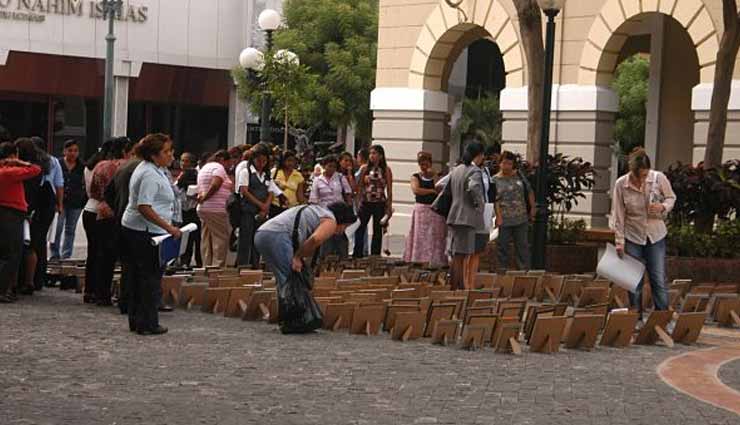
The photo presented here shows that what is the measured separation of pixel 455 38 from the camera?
99.3 ft

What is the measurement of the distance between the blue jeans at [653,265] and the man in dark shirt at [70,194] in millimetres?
7765

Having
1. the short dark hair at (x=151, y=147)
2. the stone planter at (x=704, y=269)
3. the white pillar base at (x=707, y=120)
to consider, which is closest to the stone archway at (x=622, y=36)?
the white pillar base at (x=707, y=120)

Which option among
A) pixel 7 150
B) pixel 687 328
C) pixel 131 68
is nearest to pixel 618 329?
pixel 687 328

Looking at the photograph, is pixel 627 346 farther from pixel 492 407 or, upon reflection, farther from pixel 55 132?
pixel 55 132

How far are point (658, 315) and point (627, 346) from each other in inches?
20.8

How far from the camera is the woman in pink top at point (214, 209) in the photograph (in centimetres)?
1994

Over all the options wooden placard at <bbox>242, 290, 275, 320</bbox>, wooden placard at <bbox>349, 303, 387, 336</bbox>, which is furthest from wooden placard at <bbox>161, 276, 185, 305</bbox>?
wooden placard at <bbox>349, 303, 387, 336</bbox>

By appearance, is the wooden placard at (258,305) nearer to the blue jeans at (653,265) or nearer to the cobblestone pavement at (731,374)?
the blue jeans at (653,265)

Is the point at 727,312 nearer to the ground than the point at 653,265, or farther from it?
nearer to the ground

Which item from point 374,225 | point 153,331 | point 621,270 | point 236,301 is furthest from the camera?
point 374,225

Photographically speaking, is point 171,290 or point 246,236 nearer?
point 171,290

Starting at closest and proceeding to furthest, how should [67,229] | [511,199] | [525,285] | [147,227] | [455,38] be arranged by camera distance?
1. [147,227]
2. [525,285]
3. [511,199]
4. [67,229]
5. [455,38]

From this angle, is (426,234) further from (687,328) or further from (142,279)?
(142,279)

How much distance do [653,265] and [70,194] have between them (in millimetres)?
8267
